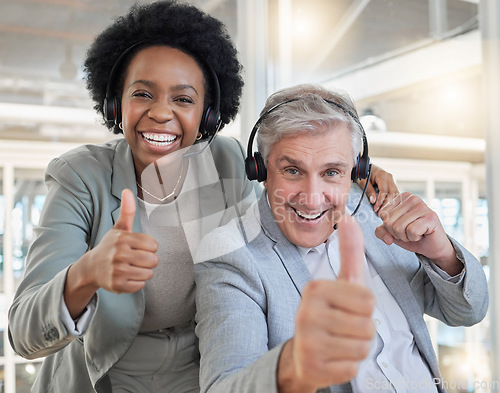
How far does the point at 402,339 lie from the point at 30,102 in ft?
6.65

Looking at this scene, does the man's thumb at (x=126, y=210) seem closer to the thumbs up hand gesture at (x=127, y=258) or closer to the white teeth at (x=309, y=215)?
the thumbs up hand gesture at (x=127, y=258)

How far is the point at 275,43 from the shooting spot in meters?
2.53

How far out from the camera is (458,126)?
4.52 feet

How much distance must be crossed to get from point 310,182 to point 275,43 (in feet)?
4.96

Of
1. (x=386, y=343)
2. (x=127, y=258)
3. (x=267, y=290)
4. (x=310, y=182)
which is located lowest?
(x=386, y=343)

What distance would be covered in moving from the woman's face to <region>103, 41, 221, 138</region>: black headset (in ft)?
0.17

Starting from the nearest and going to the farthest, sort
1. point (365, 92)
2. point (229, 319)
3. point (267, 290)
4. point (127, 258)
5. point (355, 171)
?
point (127, 258) < point (229, 319) < point (267, 290) < point (355, 171) < point (365, 92)

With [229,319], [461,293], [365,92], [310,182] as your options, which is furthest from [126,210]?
[365,92]

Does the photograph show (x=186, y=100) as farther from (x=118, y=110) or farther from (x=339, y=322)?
(x=339, y=322)

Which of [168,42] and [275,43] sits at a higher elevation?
[275,43]

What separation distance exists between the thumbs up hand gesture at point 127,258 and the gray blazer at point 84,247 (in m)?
0.18

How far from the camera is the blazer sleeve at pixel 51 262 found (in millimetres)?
978

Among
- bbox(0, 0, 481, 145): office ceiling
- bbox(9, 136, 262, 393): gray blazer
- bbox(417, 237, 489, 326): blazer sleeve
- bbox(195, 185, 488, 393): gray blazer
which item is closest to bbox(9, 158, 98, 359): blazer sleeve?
bbox(9, 136, 262, 393): gray blazer

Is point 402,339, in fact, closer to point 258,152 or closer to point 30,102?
point 258,152
